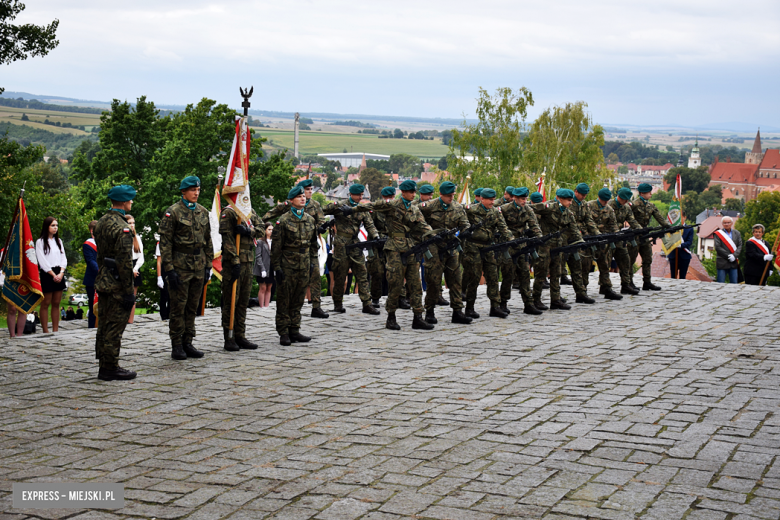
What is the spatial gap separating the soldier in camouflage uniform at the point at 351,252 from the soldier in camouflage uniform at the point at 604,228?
4684 mm

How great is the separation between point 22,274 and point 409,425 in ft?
22.2

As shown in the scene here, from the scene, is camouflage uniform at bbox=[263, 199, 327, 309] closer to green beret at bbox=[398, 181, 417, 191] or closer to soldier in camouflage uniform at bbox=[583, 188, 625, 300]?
green beret at bbox=[398, 181, 417, 191]

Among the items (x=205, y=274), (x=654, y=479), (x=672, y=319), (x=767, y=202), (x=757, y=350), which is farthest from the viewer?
(x=767, y=202)

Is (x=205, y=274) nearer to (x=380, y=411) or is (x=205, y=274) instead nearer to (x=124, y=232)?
(x=124, y=232)

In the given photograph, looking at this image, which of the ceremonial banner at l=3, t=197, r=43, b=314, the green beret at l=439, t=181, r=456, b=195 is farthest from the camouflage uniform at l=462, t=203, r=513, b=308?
the ceremonial banner at l=3, t=197, r=43, b=314

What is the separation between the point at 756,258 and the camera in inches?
657

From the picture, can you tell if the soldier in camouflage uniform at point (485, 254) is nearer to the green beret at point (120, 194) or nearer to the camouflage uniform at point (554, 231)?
the camouflage uniform at point (554, 231)

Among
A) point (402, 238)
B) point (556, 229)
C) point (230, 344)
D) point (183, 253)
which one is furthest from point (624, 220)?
point (183, 253)

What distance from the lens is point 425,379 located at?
27.1ft

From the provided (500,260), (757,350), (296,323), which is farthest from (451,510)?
(500,260)

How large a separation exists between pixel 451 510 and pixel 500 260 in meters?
7.96

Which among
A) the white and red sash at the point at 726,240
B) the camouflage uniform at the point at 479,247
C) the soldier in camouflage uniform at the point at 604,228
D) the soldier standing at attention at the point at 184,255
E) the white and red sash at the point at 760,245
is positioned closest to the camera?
the soldier standing at attention at the point at 184,255


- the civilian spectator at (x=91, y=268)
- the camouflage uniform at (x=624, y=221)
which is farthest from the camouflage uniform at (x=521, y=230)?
the civilian spectator at (x=91, y=268)

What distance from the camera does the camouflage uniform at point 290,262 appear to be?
1011 centimetres
